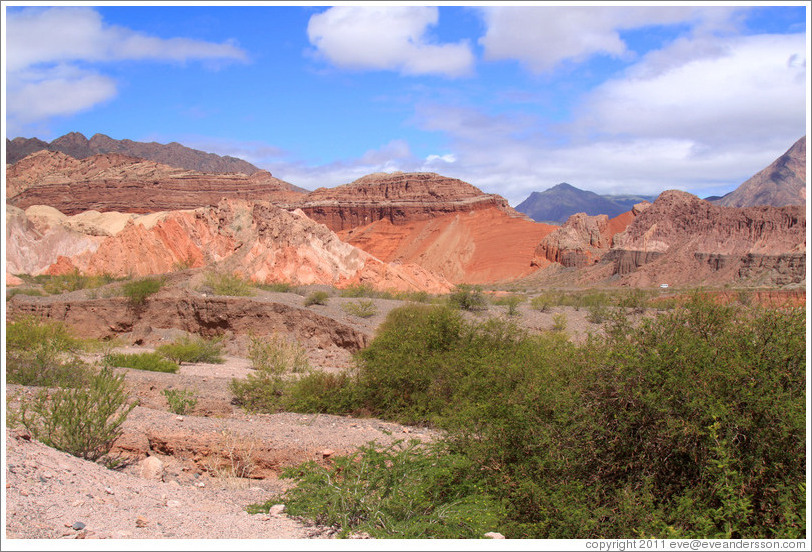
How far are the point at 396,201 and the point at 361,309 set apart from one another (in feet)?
202

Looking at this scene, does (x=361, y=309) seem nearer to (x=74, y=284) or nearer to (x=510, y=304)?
(x=510, y=304)

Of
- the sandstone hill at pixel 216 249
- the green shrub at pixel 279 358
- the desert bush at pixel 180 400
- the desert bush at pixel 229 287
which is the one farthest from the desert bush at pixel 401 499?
the sandstone hill at pixel 216 249

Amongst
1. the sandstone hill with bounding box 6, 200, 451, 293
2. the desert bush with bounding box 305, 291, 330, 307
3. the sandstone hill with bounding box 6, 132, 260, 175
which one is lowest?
the desert bush with bounding box 305, 291, 330, 307

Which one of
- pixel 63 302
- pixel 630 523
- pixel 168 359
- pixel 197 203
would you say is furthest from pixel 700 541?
pixel 197 203

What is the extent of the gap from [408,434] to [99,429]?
4.57m

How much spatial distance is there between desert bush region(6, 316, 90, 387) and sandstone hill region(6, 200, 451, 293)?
2757cm

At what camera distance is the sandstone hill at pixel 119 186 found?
84312 mm

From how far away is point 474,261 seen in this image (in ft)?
240

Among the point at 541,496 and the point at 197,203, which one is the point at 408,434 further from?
the point at 197,203

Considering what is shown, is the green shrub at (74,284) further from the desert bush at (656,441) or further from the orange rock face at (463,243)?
the orange rock face at (463,243)

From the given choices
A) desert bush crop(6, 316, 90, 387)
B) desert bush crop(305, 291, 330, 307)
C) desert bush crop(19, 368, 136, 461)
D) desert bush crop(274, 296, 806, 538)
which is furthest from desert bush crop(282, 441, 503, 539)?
desert bush crop(305, 291, 330, 307)

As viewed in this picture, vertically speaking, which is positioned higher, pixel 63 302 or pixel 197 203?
pixel 197 203

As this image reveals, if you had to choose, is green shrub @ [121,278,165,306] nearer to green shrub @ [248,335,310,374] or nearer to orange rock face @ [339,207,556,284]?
green shrub @ [248,335,310,374]

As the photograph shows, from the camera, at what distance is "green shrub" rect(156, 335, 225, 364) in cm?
1920
